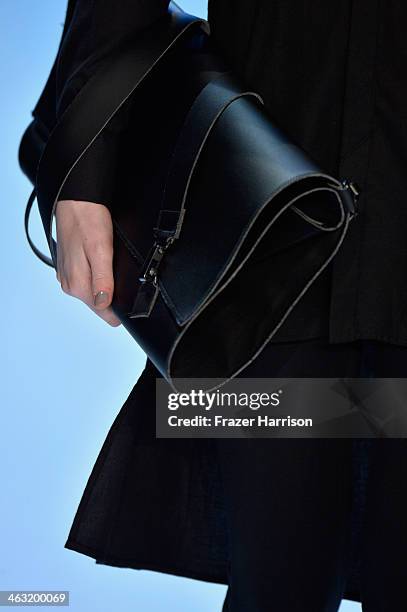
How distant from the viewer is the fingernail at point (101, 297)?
2.49ft

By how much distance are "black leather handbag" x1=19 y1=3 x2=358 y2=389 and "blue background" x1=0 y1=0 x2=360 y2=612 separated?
84cm

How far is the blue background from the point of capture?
4.88 ft

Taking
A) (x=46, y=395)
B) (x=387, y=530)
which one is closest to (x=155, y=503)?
(x=387, y=530)

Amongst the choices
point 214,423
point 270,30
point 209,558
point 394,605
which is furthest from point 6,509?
point 270,30

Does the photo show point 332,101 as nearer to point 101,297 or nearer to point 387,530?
point 101,297

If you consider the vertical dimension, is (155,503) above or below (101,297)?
below

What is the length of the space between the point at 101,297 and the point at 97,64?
195mm

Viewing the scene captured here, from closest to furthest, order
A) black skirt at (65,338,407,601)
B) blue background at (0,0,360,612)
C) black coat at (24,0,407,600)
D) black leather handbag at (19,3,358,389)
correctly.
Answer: black leather handbag at (19,3,358,389), black coat at (24,0,407,600), black skirt at (65,338,407,601), blue background at (0,0,360,612)

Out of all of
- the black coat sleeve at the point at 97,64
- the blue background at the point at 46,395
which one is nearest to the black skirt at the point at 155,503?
the black coat sleeve at the point at 97,64

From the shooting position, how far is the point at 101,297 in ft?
2.50

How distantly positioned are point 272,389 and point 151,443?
201 mm

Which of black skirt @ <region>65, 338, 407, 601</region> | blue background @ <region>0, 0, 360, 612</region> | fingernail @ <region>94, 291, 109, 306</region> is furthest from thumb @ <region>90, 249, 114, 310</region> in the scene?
blue background @ <region>0, 0, 360, 612</region>

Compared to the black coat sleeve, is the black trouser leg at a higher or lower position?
lower

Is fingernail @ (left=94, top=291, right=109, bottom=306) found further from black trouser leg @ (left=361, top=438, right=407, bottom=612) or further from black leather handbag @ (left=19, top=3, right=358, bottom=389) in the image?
black trouser leg @ (left=361, top=438, right=407, bottom=612)
